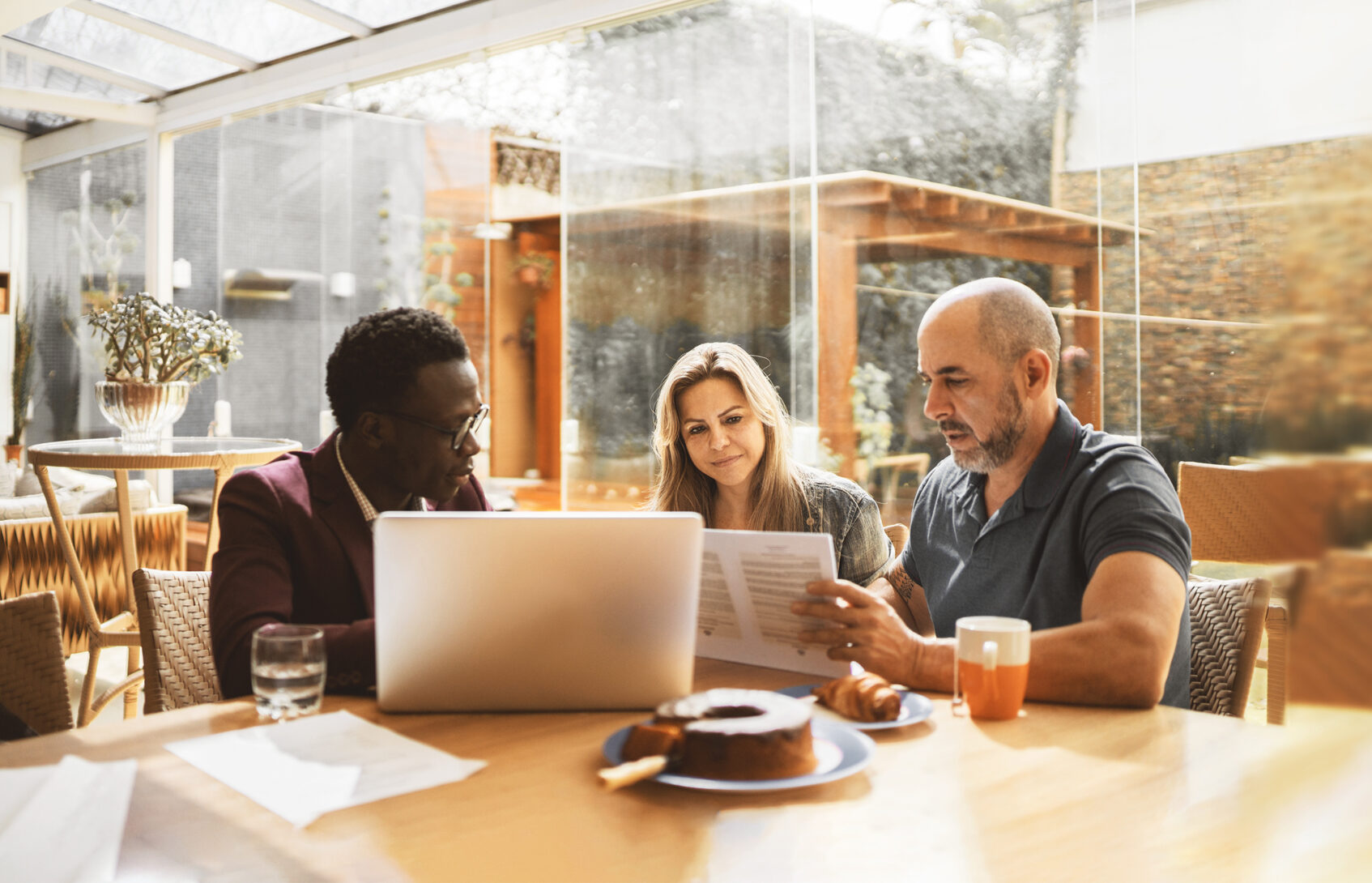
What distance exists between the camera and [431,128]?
7105mm

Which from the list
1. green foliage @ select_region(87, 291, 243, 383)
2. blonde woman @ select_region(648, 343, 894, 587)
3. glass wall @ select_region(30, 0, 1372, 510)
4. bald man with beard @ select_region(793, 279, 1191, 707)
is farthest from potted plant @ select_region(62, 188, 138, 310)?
bald man with beard @ select_region(793, 279, 1191, 707)

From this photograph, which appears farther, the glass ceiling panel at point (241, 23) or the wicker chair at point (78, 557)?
the glass ceiling panel at point (241, 23)

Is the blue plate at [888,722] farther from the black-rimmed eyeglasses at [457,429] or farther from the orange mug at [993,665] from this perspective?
the black-rimmed eyeglasses at [457,429]

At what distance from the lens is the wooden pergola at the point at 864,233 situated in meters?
3.29

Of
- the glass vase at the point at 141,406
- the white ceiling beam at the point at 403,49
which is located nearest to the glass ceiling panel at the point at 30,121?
the white ceiling beam at the point at 403,49

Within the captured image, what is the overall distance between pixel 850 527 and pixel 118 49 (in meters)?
5.12

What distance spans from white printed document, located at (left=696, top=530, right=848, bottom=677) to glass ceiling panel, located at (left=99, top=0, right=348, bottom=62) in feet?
14.2

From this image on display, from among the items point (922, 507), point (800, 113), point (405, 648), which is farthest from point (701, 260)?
point (405, 648)

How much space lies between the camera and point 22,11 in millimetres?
4617

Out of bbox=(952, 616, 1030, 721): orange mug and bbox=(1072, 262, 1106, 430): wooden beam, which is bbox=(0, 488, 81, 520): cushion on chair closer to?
bbox=(1072, 262, 1106, 430): wooden beam

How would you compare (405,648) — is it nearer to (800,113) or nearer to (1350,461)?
(1350,461)

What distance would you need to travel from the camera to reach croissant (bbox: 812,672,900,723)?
124 cm

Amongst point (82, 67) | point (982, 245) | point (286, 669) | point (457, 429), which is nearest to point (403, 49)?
point (82, 67)

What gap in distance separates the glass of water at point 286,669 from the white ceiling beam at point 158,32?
474 cm
